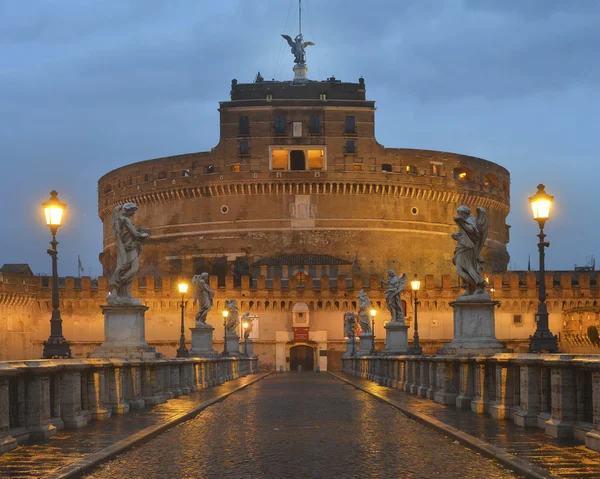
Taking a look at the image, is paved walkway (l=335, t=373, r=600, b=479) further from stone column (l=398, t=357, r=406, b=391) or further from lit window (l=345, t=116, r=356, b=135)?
lit window (l=345, t=116, r=356, b=135)

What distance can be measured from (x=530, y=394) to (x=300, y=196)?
70.0 meters

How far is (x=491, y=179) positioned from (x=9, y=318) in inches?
1824

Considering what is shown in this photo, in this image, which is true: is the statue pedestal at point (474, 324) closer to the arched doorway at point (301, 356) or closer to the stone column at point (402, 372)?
the stone column at point (402, 372)

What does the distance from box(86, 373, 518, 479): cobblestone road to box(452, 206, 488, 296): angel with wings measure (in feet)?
8.45

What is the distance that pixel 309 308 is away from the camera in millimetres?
72875

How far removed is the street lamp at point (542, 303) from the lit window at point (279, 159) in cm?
6561

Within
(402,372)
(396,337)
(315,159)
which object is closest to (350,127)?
(315,159)

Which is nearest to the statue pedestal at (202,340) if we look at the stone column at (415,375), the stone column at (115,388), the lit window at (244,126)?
the stone column at (415,375)

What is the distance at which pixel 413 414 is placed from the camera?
13.6m

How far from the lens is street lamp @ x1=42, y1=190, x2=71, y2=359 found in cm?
1448

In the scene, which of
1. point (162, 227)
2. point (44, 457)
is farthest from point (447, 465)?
point (162, 227)

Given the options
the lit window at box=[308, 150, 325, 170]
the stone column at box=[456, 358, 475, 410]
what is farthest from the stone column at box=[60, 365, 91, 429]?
the lit window at box=[308, 150, 325, 170]

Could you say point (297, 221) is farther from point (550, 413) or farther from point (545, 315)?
point (550, 413)

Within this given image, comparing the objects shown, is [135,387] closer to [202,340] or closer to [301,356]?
[202,340]
